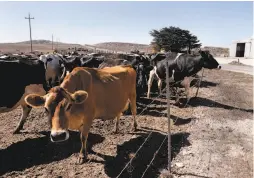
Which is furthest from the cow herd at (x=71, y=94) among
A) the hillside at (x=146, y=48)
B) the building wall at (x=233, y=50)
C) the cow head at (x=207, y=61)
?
the building wall at (x=233, y=50)

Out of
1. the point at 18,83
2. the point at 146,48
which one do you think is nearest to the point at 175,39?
the point at 18,83

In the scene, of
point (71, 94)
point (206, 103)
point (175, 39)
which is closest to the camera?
point (71, 94)

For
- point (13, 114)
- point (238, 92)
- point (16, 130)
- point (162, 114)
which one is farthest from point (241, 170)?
point (238, 92)

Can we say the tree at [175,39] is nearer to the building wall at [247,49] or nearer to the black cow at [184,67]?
the black cow at [184,67]

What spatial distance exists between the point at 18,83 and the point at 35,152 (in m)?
1.80

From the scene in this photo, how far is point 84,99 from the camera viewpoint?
175 inches

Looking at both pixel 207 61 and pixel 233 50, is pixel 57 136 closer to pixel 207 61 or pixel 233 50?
pixel 207 61

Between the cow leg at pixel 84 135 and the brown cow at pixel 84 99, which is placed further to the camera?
the cow leg at pixel 84 135

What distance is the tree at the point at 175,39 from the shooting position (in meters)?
29.4

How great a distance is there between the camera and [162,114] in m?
8.58

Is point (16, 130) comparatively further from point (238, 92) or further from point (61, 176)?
point (238, 92)

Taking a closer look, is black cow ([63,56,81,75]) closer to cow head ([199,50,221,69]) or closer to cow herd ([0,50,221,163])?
cow herd ([0,50,221,163])

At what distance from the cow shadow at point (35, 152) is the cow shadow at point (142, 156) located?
739mm

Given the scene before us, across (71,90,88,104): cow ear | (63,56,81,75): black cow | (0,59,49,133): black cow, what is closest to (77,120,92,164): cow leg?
(71,90,88,104): cow ear
